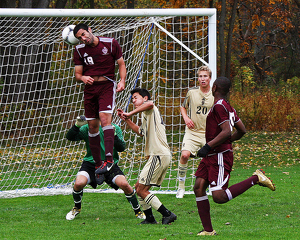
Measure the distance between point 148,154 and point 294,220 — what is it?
219 cm

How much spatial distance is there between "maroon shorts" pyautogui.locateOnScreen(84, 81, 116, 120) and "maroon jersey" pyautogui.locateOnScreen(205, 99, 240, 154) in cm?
168

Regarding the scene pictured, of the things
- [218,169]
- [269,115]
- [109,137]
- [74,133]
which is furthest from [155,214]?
[269,115]

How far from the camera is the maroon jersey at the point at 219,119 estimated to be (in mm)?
4805

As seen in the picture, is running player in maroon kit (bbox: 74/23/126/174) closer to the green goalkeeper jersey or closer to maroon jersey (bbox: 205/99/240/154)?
the green goalkeeper jersey

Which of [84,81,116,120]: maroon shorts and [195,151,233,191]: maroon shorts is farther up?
[84,81,116,120]: maroon shorts

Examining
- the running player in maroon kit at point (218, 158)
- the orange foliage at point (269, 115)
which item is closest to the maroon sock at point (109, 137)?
the running player in maroon kit at point (218, 158)

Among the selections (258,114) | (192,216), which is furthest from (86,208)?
(258,114)

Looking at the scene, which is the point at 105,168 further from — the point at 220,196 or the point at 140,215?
the point at 220,196

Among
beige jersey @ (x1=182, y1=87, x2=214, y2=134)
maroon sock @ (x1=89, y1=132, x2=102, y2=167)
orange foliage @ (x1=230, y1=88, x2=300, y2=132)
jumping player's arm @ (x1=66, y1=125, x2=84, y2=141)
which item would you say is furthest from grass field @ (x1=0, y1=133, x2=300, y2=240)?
orange foliage @ (x1=230, y1=88, x2=300, y2=132)

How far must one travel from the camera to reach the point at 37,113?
11.4 metres

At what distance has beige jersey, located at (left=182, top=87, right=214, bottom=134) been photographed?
309 inches

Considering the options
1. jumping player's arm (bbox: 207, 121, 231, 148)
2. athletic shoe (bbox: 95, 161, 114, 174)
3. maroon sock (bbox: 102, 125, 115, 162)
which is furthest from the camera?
maroon sock (bbox: 102, 125, 115, 162)

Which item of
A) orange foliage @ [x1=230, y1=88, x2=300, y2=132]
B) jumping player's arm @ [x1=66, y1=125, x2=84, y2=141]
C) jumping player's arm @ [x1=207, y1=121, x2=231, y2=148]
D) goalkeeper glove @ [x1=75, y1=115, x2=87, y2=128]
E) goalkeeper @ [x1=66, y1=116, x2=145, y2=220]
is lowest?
orange foliage @ [x1=230, y1=88, x2=300, y2=132]

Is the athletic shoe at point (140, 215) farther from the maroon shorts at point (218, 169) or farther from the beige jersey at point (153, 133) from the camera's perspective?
the maroon shorts at point (218, 169)
